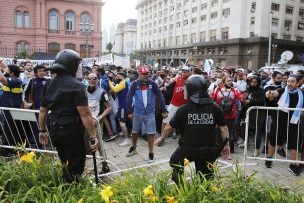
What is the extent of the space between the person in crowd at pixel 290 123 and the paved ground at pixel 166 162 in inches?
8.1

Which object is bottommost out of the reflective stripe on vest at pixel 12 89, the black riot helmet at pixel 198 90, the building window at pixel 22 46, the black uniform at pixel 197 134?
the black uniform at pixel 197 134

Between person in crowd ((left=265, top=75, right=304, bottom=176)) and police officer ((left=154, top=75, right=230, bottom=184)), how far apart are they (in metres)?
2.53

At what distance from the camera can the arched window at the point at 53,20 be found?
41.4m

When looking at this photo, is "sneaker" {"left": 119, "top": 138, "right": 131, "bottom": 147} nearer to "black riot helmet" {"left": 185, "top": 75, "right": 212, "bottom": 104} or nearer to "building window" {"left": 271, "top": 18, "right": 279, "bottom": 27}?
"black riot helmet" {"left": 185, "top": 75, "right": 212, "bottom": 104}

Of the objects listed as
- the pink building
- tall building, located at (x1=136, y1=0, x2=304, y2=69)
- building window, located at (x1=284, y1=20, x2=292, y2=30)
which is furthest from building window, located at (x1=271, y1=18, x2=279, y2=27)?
the pink building

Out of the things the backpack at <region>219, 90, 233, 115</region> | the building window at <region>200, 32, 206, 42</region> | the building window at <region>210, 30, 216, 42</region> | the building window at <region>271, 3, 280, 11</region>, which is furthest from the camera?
the building window at <region>200, 32, 206, 42</region>

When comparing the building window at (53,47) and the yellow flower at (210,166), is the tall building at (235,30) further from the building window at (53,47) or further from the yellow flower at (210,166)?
the yellow flower at (210,166)

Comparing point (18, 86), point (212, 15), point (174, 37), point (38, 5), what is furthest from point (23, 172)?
point (174, 37)

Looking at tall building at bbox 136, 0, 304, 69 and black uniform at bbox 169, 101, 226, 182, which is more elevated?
tall building at bbox 136, 0, 304, 69

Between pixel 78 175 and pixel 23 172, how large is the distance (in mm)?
622

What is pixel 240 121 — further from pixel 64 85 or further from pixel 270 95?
pixel 64 85

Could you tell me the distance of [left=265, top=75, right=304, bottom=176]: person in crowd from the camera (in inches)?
221

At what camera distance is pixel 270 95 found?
256 inches

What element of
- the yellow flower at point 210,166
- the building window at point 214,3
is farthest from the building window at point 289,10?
the yellow flower at point 210,166
